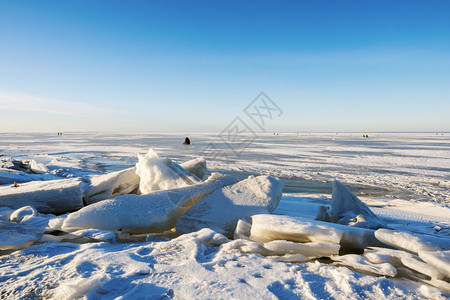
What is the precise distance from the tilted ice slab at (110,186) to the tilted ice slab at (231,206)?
172 centimetres

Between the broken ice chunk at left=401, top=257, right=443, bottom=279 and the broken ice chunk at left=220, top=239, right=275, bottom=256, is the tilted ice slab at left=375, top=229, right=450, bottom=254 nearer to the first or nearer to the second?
the broken ice chunk at left=401, top=257, right=443, bottom=279

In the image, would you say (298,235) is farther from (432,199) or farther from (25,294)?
(432,199)

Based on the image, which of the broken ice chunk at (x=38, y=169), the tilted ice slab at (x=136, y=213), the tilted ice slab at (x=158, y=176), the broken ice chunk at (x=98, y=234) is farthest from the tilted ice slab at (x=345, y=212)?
the broken ice chunk at (x=38, y=169)

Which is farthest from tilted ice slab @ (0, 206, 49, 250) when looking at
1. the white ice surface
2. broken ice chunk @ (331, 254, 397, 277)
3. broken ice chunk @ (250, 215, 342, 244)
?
broken ice chunk @ (331, 254, 397, 277)

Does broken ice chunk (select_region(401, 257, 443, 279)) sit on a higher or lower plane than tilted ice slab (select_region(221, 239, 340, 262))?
higher

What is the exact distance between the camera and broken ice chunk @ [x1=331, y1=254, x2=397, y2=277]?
2023 millimetres

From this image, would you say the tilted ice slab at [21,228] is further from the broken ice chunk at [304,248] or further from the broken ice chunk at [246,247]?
the broken ice chunk at [304,248]

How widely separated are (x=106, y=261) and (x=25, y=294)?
56cm

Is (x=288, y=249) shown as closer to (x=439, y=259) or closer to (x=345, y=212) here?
(x=439, y=259)

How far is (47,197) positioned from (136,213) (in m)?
1.74

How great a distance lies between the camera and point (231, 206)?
3385mm

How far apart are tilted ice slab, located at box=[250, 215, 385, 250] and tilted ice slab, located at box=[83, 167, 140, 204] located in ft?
9.07

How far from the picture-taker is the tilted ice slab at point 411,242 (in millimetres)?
2203

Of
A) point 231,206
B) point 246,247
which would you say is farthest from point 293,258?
point 231,206
